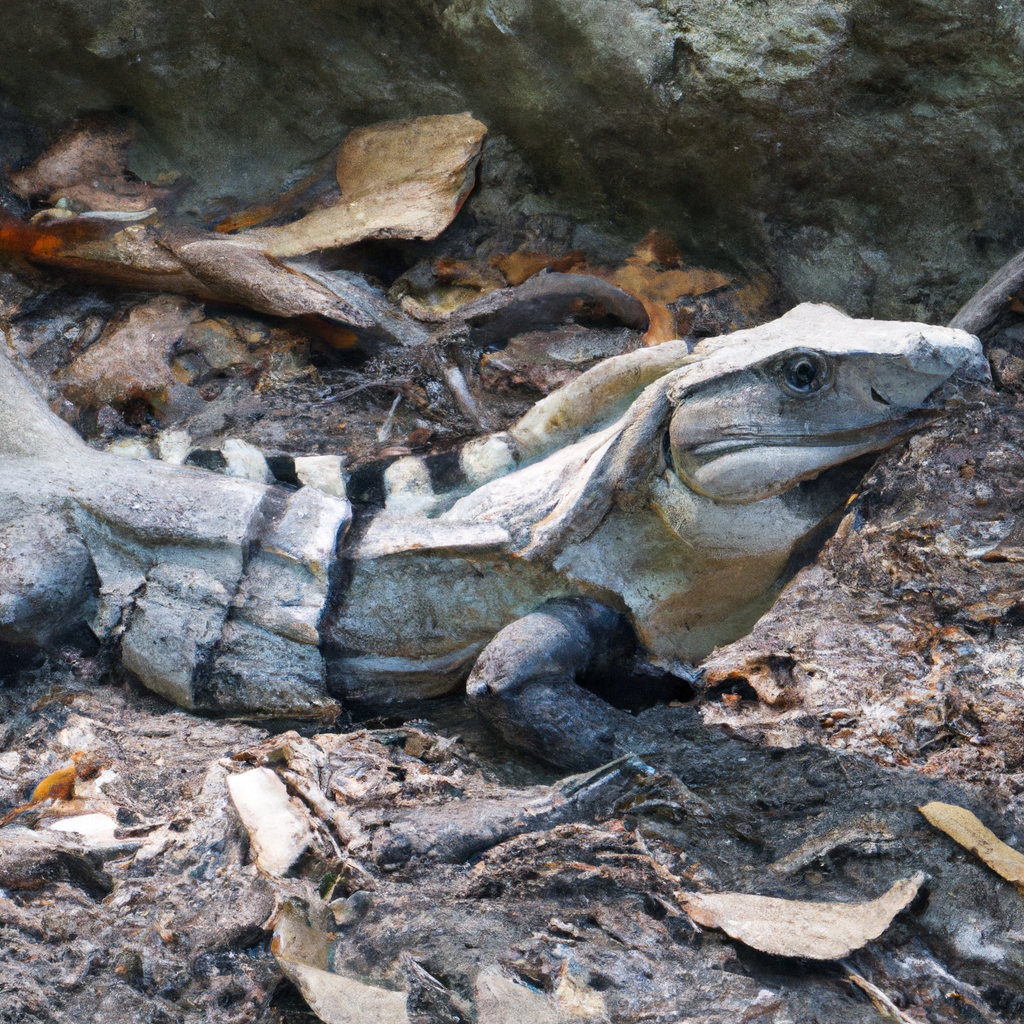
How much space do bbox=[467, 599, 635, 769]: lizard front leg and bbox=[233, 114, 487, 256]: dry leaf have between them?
125 cm

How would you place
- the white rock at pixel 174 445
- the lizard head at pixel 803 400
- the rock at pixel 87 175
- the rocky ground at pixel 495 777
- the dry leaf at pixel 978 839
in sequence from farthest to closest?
the rock at pixel 87 175 → the white rock at pixel 174 445 → the lizard head at pixel 803 400 → the dry leaf at pixel 978 839 → the rocky ground at pixel 495 777

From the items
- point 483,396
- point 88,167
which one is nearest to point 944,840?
point 483,396

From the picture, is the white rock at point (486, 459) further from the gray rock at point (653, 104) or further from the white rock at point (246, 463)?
the gray rock at point (653, 104)

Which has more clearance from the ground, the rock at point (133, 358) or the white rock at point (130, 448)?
the rock at point (133, 358)

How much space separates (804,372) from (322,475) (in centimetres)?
98

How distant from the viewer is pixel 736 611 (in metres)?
1.82

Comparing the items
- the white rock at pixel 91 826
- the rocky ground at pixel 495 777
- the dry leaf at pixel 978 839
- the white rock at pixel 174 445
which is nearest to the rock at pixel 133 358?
the rocky ground at pixel 495 777

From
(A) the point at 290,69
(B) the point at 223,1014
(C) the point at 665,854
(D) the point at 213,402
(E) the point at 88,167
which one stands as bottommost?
(C) the point at 665,854

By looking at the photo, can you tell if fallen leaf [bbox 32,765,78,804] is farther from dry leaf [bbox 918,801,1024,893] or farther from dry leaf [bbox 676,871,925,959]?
dry leaf [bbox 918,801,1024,893]

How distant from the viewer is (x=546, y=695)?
5.39 ft

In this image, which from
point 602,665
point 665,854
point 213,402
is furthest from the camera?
point 213,402

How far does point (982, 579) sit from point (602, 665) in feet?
3.04

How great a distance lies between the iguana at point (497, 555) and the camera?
1.64 metres

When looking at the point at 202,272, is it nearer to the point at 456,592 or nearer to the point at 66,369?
the point at 66,369
